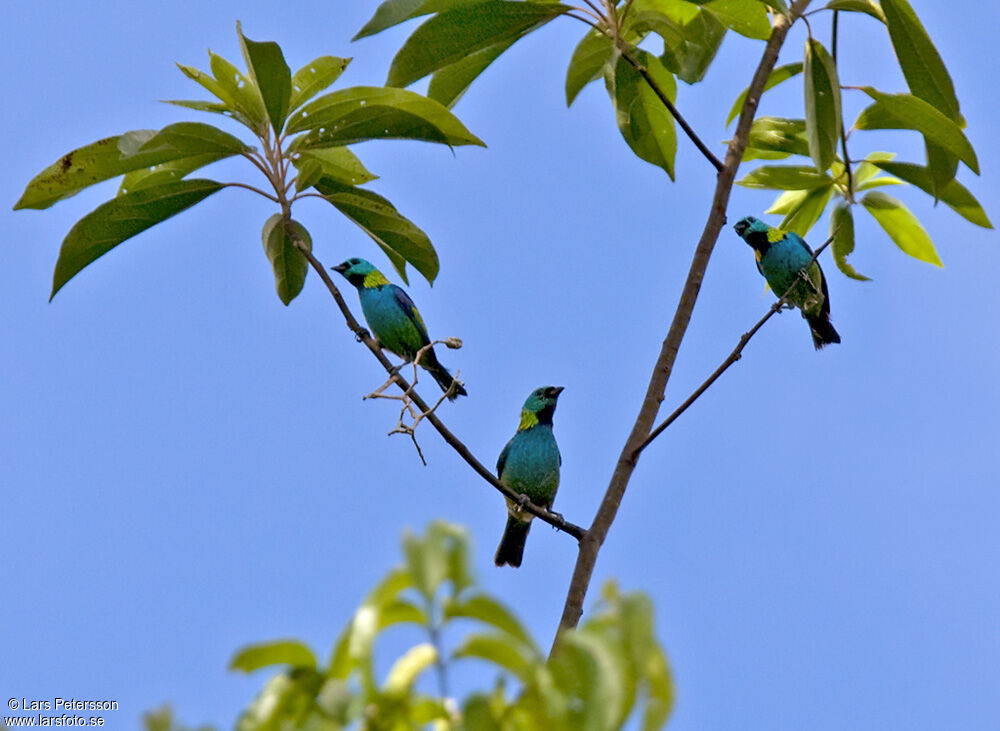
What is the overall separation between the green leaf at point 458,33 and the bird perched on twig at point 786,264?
3242 millimetres

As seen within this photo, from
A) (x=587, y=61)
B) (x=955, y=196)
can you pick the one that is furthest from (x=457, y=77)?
(x=955, y=196)

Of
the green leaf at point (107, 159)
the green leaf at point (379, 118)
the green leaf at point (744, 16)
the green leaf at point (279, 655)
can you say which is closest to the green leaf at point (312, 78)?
the green leaf at point (379, 118)

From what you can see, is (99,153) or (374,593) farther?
(99,153)

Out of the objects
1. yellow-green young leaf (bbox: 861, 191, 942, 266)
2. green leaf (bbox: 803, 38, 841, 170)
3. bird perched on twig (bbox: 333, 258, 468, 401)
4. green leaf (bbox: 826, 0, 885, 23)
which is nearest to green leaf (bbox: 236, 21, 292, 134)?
green leaf (bbox: 803, 38, 841, 170)

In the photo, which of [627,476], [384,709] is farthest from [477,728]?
[627,476]

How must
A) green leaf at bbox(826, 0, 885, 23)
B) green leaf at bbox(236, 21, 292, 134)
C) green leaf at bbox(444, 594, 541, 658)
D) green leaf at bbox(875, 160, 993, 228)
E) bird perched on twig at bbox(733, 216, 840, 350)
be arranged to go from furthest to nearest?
bird perched on twig at bbox(733, 216, 840, 350) < green leaf at bbox(875, 160, 993, 228) < green leaf at bbox(826, 0, 885, 23) < green leaf at bbox(236, 21, 292, 134) < green leaf at bbox(444, 594, 541, 658)

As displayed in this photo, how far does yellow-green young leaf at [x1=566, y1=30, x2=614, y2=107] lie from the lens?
4.57 m

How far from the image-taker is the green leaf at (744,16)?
14.3ft

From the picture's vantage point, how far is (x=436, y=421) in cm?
363

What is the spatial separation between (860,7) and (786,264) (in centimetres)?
365

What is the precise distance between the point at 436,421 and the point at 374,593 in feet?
7.17

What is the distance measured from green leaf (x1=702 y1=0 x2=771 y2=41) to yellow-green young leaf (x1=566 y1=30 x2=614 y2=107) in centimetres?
39

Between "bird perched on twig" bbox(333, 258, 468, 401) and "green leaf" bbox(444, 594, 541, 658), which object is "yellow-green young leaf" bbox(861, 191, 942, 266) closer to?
"bird perched on twig" bbox(333, 258, 468, 401)

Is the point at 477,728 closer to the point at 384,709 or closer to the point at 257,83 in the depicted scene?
the point at 384,709
